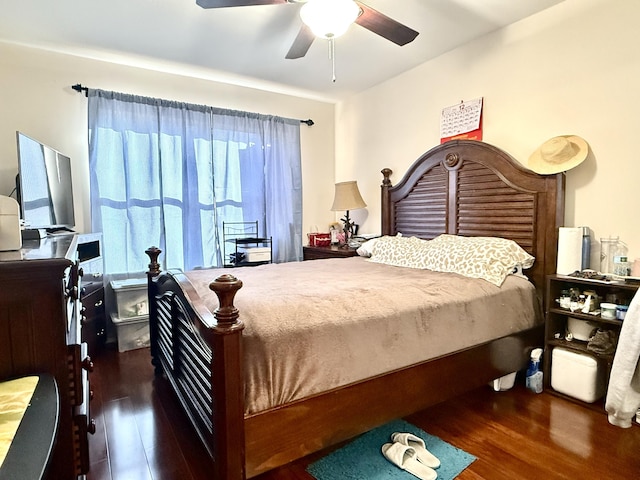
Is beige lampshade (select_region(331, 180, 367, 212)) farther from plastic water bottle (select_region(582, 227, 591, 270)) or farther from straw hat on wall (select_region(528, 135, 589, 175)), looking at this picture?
plastic water bottle (select_region(582, 227, 591, 270))

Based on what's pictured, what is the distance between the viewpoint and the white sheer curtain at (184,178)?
3.19 meters

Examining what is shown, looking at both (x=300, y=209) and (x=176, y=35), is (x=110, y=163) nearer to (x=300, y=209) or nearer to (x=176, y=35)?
(x=176, y=35)

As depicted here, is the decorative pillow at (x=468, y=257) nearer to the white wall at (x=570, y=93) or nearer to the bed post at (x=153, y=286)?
the white wall at (x=570, y=93)

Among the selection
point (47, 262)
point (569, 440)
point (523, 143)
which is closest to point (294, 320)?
point (47, 262)

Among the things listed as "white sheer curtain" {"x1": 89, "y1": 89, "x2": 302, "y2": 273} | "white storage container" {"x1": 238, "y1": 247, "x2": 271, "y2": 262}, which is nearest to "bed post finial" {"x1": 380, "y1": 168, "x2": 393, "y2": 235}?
"white sheer curtain" {"x1": 89, "y1": 89, "x2": 302, "y2": 273}

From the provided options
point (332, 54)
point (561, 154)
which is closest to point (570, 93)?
point (561, 154)

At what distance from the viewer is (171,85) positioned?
3488 millimetres

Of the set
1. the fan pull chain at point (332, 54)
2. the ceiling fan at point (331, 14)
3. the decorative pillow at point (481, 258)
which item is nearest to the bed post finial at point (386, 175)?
the fan pull chain at point (332, 54)

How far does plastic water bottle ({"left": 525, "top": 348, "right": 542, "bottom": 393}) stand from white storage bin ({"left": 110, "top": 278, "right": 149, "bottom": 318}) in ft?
9.69

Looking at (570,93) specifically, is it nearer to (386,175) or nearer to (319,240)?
(386,175)

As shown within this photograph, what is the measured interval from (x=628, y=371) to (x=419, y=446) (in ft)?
3.46

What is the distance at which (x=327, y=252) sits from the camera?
149 inches

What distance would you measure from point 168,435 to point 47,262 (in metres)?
1.30

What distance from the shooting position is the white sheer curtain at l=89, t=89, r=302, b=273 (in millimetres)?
3191
